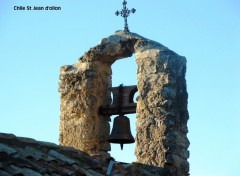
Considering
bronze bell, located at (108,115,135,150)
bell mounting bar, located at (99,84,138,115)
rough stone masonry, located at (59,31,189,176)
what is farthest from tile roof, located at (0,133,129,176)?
bell mounting bar, located at (99,84,138,115)

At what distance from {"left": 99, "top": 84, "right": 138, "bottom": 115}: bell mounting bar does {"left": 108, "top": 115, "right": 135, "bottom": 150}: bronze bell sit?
0.33 feet

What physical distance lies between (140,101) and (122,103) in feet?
1.82

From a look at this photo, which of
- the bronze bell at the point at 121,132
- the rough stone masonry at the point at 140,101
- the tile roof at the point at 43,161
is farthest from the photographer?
the bronze bell at the point at 121,132

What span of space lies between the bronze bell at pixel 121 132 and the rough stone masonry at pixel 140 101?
0.14 metres

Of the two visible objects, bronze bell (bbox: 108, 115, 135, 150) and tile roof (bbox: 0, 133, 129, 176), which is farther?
bronze bell (bbox: 108, 115, 135, 150)

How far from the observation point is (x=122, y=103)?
8.16 m

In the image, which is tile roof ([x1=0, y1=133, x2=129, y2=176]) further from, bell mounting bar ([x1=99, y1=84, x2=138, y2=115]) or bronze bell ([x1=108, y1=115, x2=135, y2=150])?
bell mounting bar ([x1=99, y1=84, x2=138, y2=115])

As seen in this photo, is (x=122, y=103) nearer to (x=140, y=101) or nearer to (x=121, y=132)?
(x=121, y=132)

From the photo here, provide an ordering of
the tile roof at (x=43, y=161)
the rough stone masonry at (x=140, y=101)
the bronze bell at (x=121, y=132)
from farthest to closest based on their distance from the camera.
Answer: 1. the bronze bell at (x=121, y=132)
2. the rough stone masonry at (x=140, y=101)
3. the tile roof at (x=43, y=161)

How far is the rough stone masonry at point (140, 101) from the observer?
741 cm

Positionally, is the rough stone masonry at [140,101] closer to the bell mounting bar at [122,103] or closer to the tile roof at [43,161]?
the bell mounting bar at [122,103]

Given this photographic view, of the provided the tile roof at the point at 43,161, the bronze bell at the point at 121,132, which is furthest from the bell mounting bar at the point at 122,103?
the tile roof at the point at 43,161

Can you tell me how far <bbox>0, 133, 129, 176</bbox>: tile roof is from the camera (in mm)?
5427

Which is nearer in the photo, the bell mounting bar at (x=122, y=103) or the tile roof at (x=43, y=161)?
the tile roof at (x=43, y=161)
